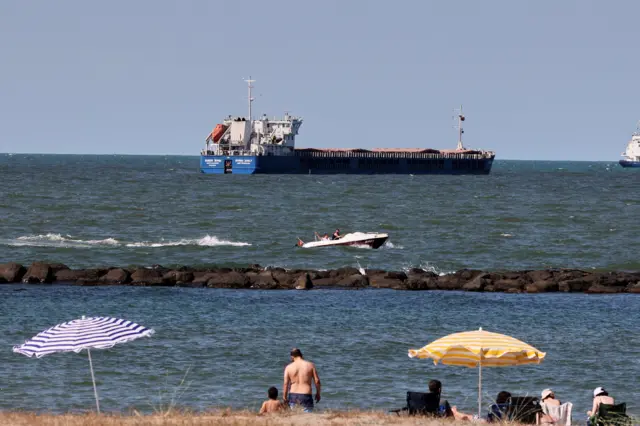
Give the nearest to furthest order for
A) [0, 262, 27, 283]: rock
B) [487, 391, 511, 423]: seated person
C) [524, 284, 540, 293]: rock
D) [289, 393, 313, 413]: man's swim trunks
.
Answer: [487, 391, 511, 423]: seated person < [289, 393, 313, 413]: man's swim trunks < [524, 284, 540, 293]: rock < [0, 262, 27, 283]: rock

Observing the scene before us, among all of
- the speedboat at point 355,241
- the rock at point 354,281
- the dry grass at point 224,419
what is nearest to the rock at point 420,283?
the rock at point 354,281

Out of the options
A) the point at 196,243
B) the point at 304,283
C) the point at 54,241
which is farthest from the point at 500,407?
the point at 54,241

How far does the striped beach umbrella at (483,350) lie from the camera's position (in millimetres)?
18266

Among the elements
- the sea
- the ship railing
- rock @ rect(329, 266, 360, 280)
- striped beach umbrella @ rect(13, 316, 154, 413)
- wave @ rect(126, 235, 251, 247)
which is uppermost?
the ship railing

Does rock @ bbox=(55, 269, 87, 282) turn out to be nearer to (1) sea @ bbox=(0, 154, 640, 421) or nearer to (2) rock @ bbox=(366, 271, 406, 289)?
(1) sea @ bbox=(0, 154, 640, 421)

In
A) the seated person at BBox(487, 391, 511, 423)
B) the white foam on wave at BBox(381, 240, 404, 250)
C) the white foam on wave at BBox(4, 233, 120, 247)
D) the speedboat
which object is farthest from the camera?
the white foam on wave at BBox(381, 240, 404, 250)

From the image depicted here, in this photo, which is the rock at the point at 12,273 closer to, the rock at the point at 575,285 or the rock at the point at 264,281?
the rock at the point at 264,281

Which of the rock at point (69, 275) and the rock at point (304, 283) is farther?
the rock at point (69, 275)

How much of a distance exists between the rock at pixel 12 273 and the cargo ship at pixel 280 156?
356ft

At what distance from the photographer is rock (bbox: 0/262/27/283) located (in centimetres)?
3878

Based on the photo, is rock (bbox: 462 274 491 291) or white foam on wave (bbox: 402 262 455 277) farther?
white foam on wave (bbox: 402 262 455 277)

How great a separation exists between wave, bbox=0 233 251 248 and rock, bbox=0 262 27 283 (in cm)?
1589

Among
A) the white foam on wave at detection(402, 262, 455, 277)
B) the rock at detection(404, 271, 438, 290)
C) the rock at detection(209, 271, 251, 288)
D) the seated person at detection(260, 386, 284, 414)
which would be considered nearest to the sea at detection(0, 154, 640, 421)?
the white foam on wave at detection(402, 262, 455, 277)

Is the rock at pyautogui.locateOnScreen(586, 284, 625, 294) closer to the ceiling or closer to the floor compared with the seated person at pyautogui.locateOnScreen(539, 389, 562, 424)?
closer to the floor
